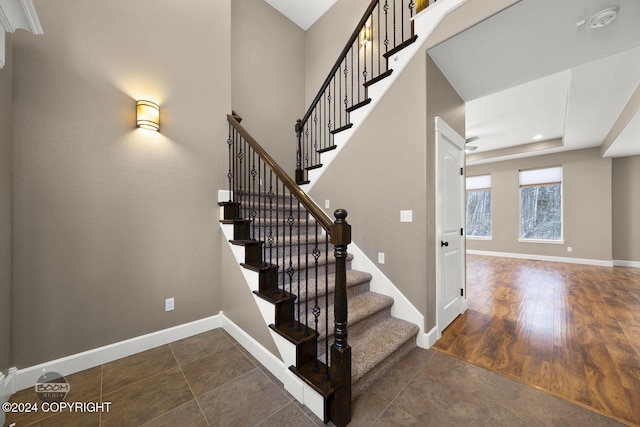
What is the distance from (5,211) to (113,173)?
0.63 m

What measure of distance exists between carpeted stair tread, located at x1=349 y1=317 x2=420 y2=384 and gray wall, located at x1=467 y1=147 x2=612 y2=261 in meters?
6.83

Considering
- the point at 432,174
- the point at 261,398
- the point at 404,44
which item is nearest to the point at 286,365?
the point at 261,398

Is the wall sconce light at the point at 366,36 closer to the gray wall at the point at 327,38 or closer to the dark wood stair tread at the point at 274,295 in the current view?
the gray wall at the point at 327,38

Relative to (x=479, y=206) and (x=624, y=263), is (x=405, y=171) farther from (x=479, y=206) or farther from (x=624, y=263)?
(x=624, y=263)

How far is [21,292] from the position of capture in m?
1.64

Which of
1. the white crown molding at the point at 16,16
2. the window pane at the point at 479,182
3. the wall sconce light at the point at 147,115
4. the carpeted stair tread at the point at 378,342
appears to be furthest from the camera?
the window pane at the point at 479,182

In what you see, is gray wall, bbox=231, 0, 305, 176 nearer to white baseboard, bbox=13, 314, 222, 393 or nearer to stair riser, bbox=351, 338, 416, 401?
white baseboard, bbox=13, 314, 222, 393

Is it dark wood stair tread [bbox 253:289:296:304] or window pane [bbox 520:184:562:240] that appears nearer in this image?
dark wood stair tread [bbox 253:289:296:304]

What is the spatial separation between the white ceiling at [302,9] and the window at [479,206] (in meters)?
6.67

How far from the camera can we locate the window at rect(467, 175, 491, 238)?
7539mm

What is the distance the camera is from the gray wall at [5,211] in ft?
4.98

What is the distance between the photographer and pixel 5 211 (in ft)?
5.07

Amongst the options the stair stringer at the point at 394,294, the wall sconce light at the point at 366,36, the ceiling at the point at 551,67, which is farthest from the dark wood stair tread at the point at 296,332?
the wall sconce light at the point at 366,36

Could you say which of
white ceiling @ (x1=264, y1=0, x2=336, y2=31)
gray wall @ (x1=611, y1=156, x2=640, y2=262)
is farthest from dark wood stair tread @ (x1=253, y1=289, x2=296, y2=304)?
gray wall @ (x1=611, y1=156, x2=640, y2=262)
